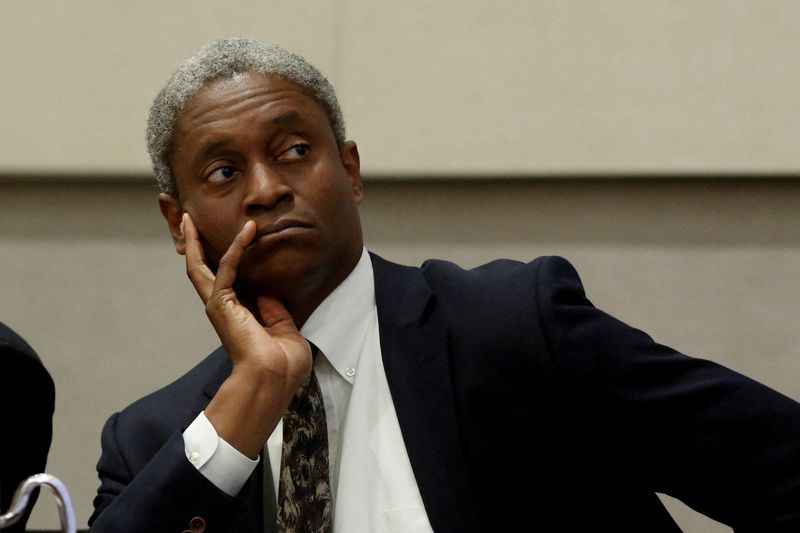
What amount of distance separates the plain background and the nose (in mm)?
898

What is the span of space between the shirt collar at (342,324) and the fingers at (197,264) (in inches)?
6.4

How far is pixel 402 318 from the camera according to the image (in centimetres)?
188

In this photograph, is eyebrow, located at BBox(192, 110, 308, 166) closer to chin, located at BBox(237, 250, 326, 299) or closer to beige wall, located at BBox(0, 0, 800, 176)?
chin, located at BBox(237, 250, 326, 299)

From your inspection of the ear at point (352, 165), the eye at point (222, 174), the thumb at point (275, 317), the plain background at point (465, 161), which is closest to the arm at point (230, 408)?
the thumb at point (275, 317)

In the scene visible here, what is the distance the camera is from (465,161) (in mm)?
2641

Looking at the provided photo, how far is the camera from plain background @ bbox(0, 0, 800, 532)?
2.57 meters

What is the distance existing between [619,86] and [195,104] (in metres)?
1.08

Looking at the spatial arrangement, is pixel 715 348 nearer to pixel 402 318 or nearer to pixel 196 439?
pixel 402 318

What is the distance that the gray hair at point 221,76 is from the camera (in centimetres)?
188

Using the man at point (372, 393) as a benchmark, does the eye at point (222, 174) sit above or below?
above

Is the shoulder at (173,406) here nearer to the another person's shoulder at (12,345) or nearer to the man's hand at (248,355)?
the man's hand at (248,355)

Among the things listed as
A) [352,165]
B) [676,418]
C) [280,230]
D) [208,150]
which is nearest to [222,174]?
[208,150]

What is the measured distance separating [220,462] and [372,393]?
0.27m

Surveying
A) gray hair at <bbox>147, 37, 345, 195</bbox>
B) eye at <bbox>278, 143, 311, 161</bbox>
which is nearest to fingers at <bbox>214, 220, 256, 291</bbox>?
eye at <bbox>278, 143, 311, 161</bbox>
